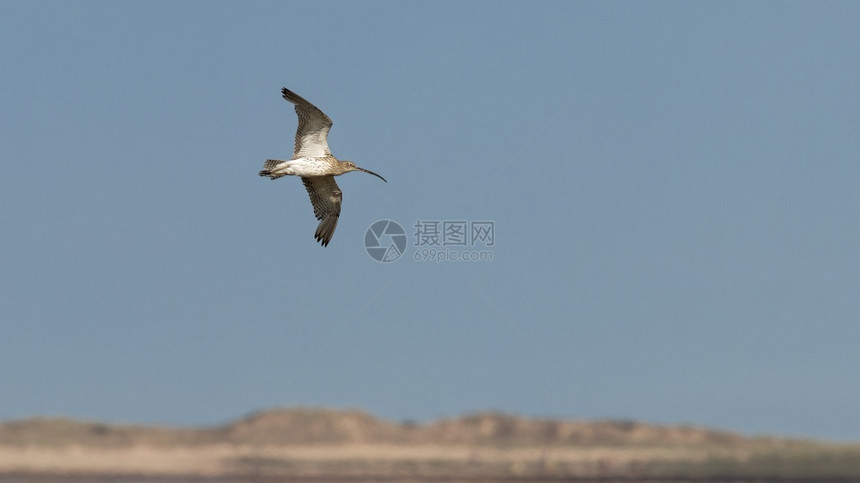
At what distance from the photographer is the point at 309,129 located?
36156mm

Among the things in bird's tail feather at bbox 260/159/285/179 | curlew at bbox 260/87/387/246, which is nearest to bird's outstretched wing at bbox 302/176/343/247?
curlew at bbox 260/87/387/246

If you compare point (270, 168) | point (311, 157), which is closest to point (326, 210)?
point (311, 157)

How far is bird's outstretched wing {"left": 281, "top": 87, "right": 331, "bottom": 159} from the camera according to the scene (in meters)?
35.8

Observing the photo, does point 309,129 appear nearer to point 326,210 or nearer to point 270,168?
point 270,168

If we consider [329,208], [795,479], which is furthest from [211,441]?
[795,479]

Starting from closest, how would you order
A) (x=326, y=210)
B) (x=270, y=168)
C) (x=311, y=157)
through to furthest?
(x=270, y=168) < (x=311, y=157) < (x=326, y=210)

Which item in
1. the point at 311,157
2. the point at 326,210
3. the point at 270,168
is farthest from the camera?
the point at 326,210

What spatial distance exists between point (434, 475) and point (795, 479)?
9.51 metres

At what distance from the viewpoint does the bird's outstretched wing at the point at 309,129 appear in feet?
117

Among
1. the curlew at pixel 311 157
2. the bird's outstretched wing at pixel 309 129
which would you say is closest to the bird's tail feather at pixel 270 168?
the curlew at pixel 311 157

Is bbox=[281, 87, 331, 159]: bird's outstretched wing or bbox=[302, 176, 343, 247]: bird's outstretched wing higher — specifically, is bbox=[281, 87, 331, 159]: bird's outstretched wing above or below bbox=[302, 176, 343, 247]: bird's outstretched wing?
above

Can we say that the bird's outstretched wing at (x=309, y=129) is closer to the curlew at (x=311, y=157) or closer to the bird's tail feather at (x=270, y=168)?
the curlew at (x=311, y=157)

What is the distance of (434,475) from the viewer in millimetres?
43406

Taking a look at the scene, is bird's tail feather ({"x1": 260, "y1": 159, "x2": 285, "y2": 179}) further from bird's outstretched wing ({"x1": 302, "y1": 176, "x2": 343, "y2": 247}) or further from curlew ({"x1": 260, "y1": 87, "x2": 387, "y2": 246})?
bird's outstretched wing ({"x1": 302, "y1": 176, "x2": 343, "y2": 247})
